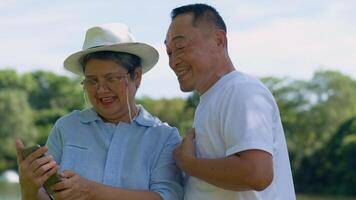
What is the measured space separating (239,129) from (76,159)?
0.91 m

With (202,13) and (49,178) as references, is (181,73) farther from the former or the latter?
(49,178)

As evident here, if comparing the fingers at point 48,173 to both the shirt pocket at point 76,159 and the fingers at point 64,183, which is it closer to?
the fingers at point 64,183

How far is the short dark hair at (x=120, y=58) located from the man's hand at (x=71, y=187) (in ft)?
2.04

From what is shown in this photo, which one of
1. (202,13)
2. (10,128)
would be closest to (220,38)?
(202,13)

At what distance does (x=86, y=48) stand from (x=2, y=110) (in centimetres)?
5173

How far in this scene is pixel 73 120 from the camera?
388 centimetres

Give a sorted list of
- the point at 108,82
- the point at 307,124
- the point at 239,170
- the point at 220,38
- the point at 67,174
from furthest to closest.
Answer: the point at 307,124 → the point at 108,82 → the point at 220,38 → the point at 67,174 → the point at 239,170

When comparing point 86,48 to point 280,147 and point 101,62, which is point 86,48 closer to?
point 101,62

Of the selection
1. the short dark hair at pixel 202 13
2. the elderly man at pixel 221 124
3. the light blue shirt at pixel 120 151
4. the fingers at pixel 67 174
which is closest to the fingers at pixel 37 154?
the fingers at pixel 67 174

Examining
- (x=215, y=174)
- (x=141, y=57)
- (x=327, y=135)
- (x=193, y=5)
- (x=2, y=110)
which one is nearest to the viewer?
(x=215, y=174)

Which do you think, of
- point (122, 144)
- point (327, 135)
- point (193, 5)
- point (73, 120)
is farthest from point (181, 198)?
point (327, 135)

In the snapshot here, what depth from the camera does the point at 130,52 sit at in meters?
3.81

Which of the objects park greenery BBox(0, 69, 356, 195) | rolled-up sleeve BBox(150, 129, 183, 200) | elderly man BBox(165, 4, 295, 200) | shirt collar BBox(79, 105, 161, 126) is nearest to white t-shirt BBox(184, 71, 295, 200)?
elderly man BBox(165, 4, 295, 200)

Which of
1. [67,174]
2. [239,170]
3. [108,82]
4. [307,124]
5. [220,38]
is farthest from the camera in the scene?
[307,124]
